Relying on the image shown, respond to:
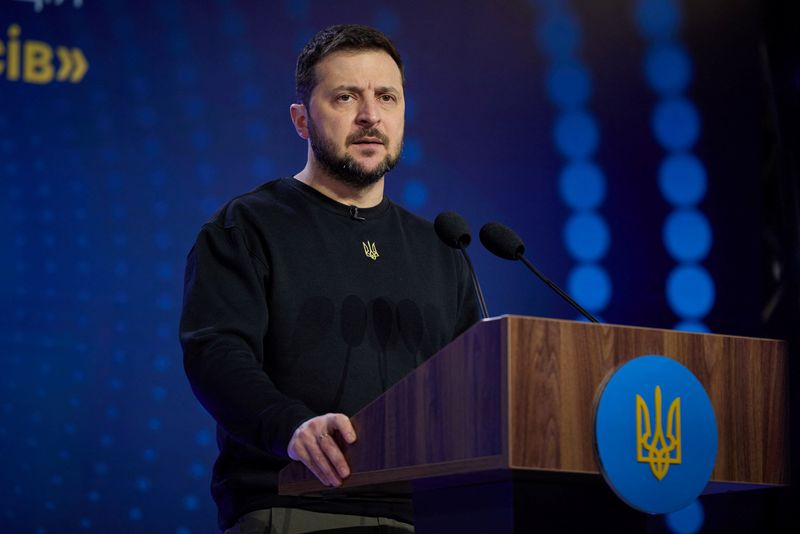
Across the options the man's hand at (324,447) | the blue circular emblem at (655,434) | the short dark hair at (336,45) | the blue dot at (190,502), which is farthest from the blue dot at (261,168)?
the blue circular emblem at (655,434)

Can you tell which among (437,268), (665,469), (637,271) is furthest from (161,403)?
(665,469)

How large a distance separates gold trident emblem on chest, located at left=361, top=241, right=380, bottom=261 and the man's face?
0.13 metres

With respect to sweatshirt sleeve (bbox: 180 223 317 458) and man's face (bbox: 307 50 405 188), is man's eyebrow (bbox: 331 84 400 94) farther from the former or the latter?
sweatshirt sleeve (bbox: 180 223 317 458)

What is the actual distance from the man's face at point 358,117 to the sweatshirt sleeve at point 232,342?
0.28 m

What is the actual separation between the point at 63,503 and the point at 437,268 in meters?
1.47

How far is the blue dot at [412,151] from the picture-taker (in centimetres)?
351

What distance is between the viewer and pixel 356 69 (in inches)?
85.7

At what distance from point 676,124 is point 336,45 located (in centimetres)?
187

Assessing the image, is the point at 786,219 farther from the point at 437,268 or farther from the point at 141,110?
the point at 141,110

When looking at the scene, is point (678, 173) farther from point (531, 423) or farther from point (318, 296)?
point (531, 423)

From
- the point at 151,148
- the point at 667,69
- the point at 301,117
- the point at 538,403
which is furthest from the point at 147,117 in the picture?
the point at 538,403

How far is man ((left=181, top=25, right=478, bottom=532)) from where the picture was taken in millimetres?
1836

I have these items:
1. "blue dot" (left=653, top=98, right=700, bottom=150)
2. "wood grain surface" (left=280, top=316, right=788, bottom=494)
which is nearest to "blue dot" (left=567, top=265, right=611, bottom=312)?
"blue dot" (left=653, top=98, right=700, bottom=150)

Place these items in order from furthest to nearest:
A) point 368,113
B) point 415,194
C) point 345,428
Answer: point 415,194
point 368,113
point 345,428
